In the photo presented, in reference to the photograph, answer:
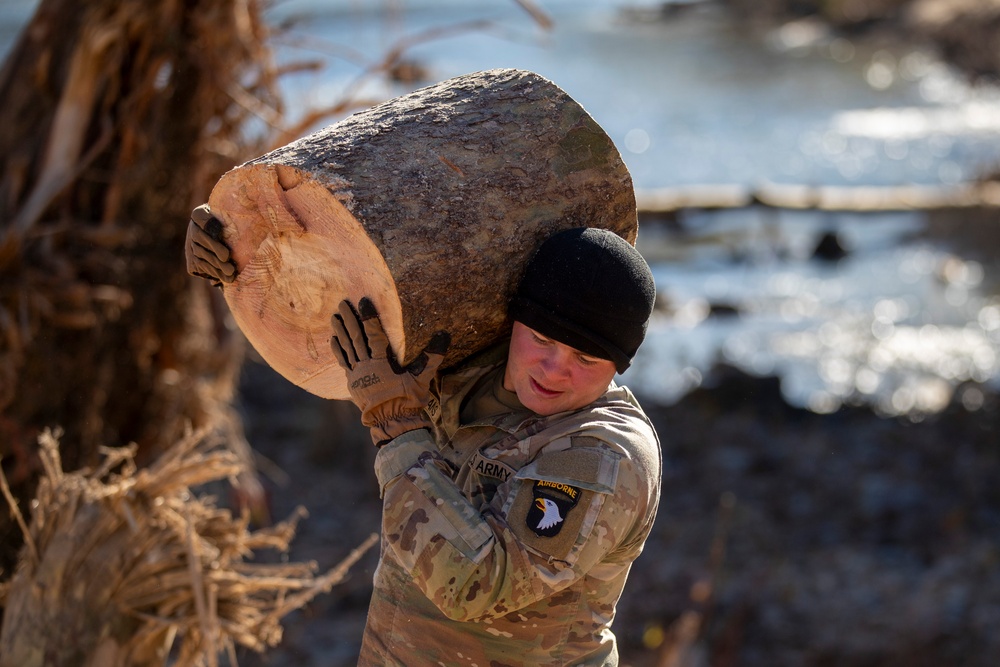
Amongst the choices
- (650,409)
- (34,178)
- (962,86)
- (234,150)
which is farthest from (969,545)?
(962,86)

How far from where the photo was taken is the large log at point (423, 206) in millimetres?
2221

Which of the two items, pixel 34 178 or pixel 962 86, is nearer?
pixel 34 178

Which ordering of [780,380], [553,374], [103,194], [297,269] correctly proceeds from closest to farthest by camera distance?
[553,374], [297,269], [103,194], [780,380]

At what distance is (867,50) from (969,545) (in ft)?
68.4

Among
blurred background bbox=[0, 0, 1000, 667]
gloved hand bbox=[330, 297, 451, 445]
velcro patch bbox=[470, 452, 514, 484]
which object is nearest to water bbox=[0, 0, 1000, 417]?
blurred background bbox=[0, 0, 1000, 667]

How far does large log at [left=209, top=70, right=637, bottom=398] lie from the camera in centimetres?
222

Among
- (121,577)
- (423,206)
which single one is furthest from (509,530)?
(121,577)

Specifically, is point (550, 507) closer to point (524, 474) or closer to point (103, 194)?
point (524, 474)

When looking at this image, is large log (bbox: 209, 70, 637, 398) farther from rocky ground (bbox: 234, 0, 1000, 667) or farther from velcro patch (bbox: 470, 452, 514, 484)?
rocky ground (bbox: 234, 0, 1000, 667)

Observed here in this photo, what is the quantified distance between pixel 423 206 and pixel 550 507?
651 mm

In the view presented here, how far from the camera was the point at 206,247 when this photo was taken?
7.97ft

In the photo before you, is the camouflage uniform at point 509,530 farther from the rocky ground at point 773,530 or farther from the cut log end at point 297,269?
the rocky ground at point 773,530

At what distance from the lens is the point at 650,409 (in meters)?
7.77

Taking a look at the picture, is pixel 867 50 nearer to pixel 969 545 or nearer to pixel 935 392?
pixel 935 392
